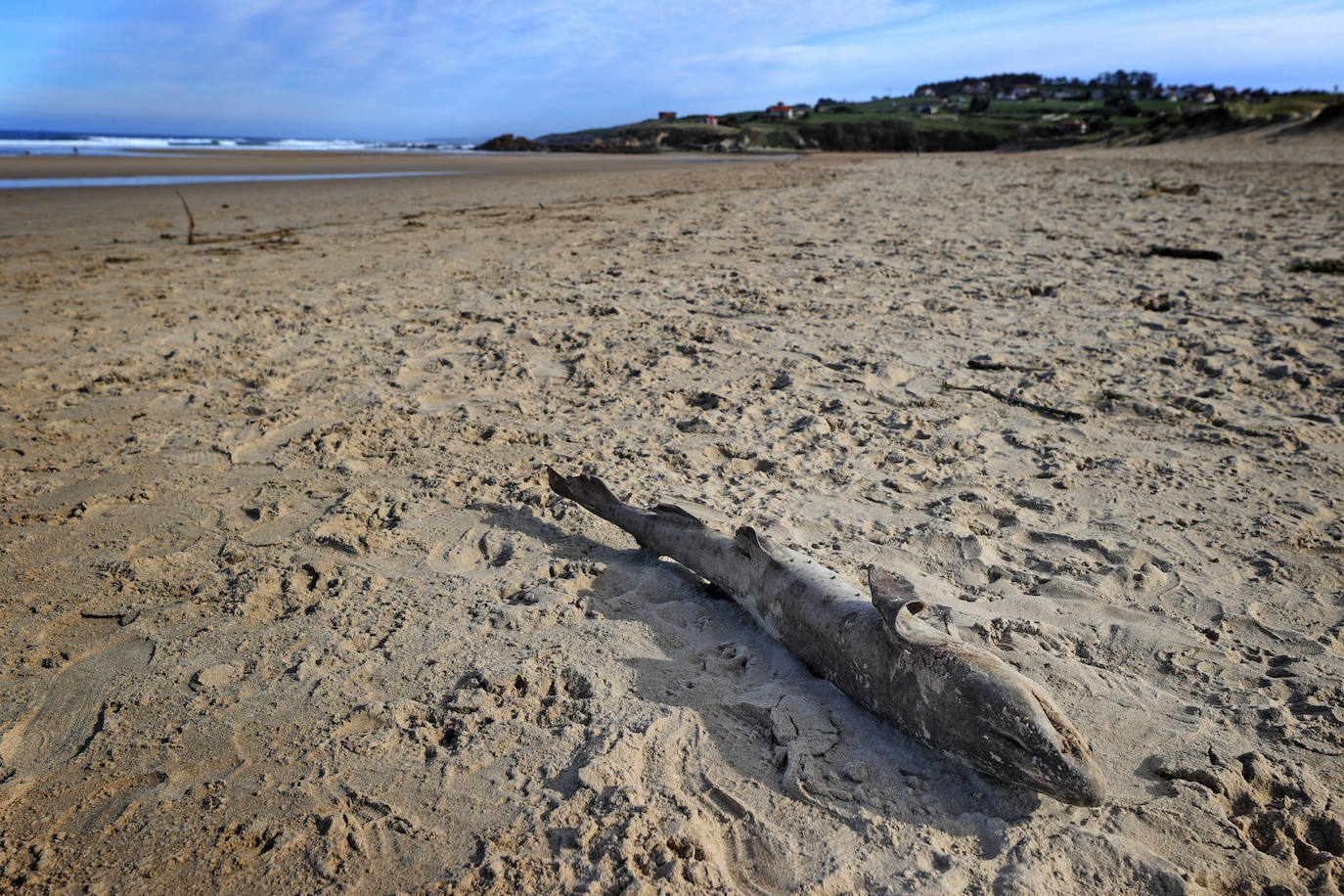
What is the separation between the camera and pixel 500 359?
5.64 metres

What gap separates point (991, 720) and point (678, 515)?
58.3 inches

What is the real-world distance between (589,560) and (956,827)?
69.7 inches

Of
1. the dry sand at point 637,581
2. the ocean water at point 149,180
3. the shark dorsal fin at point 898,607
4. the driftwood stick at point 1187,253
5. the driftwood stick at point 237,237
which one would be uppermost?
the ocean water at point 149,180

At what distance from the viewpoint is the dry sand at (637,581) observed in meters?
1.95

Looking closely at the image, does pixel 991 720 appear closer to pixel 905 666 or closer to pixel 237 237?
pixel 905 666

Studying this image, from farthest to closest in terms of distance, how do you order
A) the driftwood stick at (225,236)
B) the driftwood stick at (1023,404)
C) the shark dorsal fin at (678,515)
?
the driftwood stick at (225,236) → the driftwood stick at (1023,404) → the shark dorsal fin at (678,515)

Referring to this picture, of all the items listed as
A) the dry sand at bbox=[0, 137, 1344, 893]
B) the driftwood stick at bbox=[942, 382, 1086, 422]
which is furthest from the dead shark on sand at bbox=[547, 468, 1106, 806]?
the driftwood stick at bbox=[942, 382, 1086, 422]

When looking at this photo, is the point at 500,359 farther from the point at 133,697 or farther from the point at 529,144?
the point at 529,144

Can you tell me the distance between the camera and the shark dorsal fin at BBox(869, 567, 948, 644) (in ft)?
7.16

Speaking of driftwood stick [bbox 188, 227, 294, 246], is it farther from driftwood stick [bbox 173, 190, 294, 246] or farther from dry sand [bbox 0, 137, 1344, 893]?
dry sand [bbox 0, 137, 1344, 893]

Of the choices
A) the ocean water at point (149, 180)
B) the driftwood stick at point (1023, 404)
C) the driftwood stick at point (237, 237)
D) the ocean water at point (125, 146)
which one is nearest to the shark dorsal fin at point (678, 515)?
the driftwood stick at point (1023, 404)

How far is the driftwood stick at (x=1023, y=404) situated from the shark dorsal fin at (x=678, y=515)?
264 cm

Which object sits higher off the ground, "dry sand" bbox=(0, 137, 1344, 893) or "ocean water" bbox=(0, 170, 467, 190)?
"ocean water" bbox=(0, 170, 467, 190)

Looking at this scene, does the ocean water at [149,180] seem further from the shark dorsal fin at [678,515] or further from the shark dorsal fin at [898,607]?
the shark dorsal fin at [898,607]
